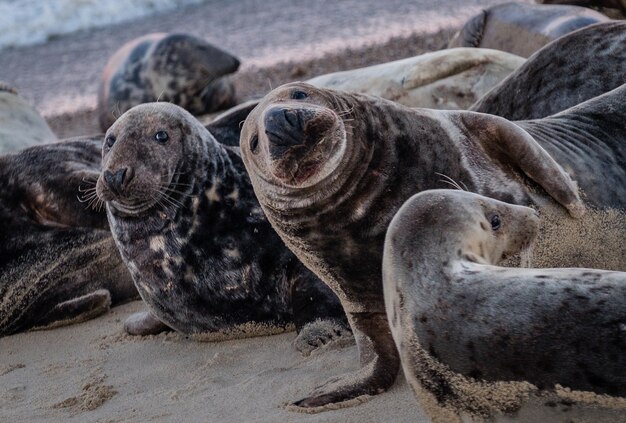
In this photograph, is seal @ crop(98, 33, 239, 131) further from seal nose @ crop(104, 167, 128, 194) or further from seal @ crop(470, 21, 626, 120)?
seal @ crop(470, 21, 626, 120)

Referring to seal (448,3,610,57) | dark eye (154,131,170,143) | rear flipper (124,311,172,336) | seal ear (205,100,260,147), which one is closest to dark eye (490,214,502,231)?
dark eye (154,131,170,143)

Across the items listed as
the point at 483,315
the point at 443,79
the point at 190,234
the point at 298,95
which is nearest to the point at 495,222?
the point at 483,315

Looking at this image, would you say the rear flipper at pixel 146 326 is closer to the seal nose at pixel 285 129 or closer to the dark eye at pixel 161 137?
the dark eye at pixel 161 137

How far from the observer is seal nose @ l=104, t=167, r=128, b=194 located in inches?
184

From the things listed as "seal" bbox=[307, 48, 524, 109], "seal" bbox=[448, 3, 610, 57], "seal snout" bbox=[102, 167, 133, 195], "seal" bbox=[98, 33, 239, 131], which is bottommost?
"seal" bbox=[98, 33, 239, 131]

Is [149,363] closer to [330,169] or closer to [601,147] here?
[330,169]

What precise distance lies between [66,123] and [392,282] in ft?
26.8

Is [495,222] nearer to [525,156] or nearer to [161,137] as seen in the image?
[525,156]

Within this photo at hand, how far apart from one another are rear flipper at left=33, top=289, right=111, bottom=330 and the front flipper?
2.14 metres

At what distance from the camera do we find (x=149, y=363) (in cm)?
465

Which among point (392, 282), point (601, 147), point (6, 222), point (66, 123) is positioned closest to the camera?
point (392, 282)

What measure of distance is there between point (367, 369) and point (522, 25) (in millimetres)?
4607

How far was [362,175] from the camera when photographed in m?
3.68

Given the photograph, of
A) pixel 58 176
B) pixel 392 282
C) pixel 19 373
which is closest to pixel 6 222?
pixel 58 176
